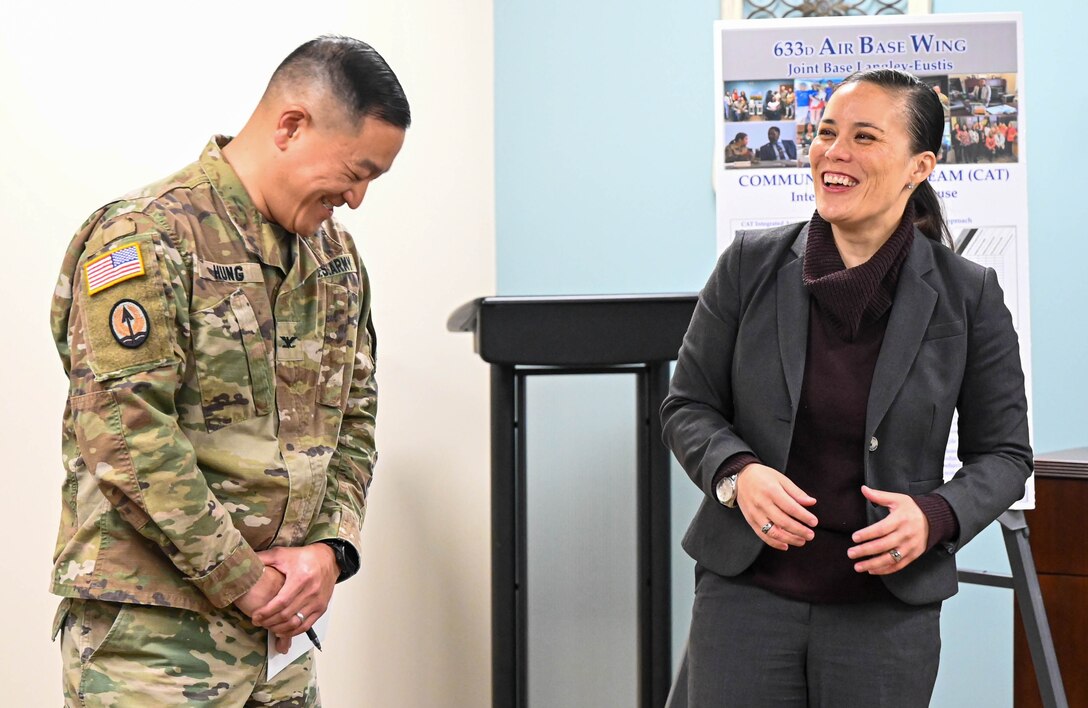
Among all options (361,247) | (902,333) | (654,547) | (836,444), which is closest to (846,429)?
(836,444)

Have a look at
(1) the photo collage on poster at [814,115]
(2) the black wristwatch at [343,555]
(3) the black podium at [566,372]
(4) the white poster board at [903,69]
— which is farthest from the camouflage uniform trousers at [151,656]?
(1) the photo collage on poster at [814,115]

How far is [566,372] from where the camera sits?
2691mm

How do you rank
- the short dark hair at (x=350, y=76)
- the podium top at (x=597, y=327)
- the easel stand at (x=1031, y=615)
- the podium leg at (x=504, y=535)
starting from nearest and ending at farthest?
the short dark hair at (x=350, y=76), the easel stand at (x=1031, y=615), the podium top at (x=597, y=327), the podium leg at (x=504, y=535)

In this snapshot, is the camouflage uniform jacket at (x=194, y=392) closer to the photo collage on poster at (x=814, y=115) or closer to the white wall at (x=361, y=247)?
the white wall at (x=361, y=247)

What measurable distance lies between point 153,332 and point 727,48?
1514mm

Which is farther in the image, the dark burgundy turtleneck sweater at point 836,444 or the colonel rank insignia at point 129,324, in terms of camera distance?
the dark burgundy turtleneck sweater at point 836,444

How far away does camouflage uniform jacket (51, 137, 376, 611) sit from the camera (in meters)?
1.19

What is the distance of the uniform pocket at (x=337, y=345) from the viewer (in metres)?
1.42

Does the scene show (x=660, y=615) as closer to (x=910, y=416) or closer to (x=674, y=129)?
(x=910, y=416)

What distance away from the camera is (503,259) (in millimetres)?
3531

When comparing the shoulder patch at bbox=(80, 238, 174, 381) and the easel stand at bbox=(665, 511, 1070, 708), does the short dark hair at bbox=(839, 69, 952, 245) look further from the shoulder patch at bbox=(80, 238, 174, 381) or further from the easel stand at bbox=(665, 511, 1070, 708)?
the shoulder patch at bbox=(80, 238, 174, 381)

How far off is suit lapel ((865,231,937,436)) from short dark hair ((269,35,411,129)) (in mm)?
706

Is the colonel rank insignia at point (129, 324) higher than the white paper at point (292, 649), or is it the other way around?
the colonel rank insignia at point (129, 324)

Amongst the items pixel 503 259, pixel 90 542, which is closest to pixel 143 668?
pixel 90 542
